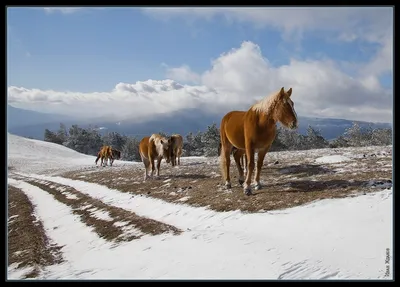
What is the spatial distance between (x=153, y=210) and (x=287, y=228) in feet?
17.2

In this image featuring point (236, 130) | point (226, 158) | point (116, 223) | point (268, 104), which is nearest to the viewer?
point (116, 223)

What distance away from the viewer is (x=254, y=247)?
5242mm

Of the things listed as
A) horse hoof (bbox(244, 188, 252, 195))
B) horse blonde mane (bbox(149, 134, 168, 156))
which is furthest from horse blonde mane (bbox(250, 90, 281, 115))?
horse blonde mane (bbox(149, 134, 168, 156))

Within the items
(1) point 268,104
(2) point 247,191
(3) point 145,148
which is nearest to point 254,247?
(2) point 247,191

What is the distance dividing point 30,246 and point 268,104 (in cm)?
856

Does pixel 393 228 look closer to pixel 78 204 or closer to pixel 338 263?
pixel 338 263

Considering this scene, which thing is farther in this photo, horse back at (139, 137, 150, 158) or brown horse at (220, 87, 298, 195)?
horse back at (139, 137, 150, 158)

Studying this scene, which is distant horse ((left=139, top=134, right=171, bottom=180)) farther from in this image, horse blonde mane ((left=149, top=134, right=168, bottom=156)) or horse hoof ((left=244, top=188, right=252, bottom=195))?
horse hoof ((left=244, top=188, right=252, bottom=195))

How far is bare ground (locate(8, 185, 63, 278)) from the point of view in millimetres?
6791

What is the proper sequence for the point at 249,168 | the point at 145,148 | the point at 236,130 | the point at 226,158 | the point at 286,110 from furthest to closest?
the point at 145,148 → the point at 226,158 → the point at 236,130 → the point at 249,168 → the point at 286,110

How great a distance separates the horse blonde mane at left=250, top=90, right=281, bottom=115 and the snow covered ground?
332cm

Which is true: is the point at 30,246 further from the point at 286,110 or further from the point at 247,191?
the point at 286,110
